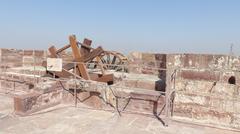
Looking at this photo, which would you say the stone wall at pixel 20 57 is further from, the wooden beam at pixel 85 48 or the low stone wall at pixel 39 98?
the low stone wall at pixel 39 98

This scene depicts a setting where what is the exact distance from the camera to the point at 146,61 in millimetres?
10023

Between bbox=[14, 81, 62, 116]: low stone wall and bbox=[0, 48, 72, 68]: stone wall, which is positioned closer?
bbox=[14, 81, 62, 116]: low stone wall

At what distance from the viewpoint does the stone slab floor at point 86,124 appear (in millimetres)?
4359

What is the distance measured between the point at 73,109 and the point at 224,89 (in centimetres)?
381

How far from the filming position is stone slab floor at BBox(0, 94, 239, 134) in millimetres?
4359

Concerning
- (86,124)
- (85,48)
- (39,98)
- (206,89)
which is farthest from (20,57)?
(206,89)

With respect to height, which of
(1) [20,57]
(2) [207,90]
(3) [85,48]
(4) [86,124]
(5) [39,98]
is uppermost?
(3) [85,48]

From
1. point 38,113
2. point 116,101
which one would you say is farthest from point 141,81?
point 38,113

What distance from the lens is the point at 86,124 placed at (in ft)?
15.4

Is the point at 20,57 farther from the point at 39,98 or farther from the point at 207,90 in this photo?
the point at 207,90

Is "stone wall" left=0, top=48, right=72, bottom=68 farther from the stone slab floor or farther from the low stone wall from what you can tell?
the stone slab floor

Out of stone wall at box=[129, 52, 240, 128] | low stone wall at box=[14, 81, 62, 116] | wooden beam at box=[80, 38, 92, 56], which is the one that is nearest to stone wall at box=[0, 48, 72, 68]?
wooden beam at box=[80, 38, 92, 56]

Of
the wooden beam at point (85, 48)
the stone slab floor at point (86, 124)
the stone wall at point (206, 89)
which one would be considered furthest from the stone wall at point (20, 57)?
the stone wall at point (206, 89)

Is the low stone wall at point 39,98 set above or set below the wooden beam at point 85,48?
below
